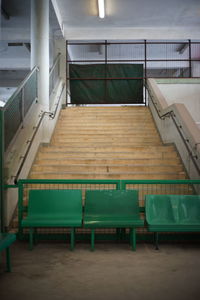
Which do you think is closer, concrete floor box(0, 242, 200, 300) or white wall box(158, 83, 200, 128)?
concrete floor box(0, 242, 200, 300)

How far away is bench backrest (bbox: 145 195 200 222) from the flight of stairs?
5.39 feet

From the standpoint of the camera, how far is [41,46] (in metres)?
9.08

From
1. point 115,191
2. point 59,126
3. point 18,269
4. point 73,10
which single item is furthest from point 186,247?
point 73,10

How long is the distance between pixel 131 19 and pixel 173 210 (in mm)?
10170

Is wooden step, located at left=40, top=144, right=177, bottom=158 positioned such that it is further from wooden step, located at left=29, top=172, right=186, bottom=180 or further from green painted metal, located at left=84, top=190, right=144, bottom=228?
green painted metal, located at left=84, top=190, right=144, bottom=228

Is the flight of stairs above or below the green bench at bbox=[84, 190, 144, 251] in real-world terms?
above

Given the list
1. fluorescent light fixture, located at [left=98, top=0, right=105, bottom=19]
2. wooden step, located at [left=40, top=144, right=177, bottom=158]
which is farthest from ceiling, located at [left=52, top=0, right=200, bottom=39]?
wooden step, located at [left=40, top=144, right=177, bottom=158]

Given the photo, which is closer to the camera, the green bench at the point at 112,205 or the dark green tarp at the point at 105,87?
the green bench at the point at 112,205

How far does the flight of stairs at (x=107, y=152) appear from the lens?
6746 millimetres

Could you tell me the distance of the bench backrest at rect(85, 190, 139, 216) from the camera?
16.3ft

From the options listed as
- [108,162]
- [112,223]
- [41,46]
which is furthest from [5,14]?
[112,223]

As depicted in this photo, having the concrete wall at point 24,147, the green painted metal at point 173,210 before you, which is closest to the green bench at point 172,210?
the green painted metal at point 173,210

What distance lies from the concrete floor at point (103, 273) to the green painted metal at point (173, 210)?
38cm

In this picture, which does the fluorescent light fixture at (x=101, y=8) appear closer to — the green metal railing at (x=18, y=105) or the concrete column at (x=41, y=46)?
the concrete column at (x=41, y=46)
